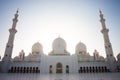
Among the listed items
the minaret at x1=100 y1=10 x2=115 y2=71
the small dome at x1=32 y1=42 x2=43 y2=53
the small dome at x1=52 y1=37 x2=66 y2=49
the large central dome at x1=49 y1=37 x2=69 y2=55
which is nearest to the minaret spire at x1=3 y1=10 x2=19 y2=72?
the small dome at x1=32 y1=42 x2=43 y2=53

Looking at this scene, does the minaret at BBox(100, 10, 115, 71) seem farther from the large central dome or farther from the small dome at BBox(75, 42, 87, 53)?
the large central dome

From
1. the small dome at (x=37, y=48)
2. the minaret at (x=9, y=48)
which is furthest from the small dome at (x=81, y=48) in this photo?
the minaret at (x=9, y=48)

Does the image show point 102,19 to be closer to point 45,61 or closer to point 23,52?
point 45,61

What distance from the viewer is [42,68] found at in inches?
817

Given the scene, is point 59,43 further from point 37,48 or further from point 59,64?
point 59,64

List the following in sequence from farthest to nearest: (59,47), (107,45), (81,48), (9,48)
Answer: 1. (81,48)
2. (59,47)
3. (107,45)
4. (9,48)

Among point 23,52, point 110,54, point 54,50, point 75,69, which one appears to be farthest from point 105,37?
point 23,52

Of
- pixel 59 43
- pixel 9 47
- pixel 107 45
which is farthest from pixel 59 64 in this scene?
pixel 9 47

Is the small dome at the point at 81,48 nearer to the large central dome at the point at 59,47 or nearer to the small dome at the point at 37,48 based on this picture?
the large central dome at the point at 59,47

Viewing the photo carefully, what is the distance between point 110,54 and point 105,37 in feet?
12.9

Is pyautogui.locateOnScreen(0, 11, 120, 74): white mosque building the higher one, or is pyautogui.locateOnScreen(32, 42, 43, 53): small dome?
pyautogui.locateOnScreen(32, 42, 43, 53): small dome

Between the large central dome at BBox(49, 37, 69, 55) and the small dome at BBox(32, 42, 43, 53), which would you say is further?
the small dome at BBox(32, 42, 43, 53)

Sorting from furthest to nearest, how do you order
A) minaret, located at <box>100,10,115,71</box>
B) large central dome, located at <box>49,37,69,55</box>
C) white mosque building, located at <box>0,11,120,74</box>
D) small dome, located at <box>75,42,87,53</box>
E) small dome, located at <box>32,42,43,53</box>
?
small dome, located at <box>32,42,43,53</box>
small dome, located at <box>75,42,87,53</box>
large central dome, located at <box>49,37,69,55</box>
minaret, located at <box>100,10,115,71</box>
white mosque building, located at <box>0,11,120,74</box>

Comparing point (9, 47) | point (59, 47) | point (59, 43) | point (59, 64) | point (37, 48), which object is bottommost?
point (59, 64)
